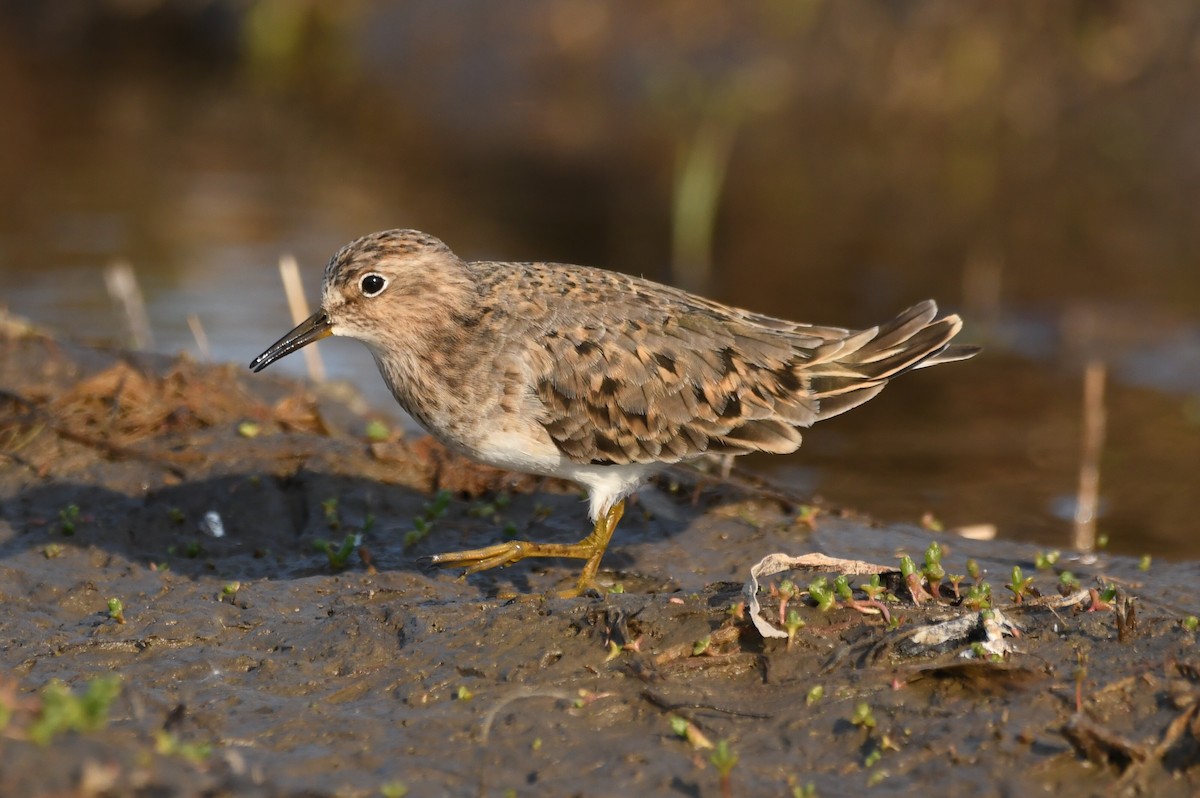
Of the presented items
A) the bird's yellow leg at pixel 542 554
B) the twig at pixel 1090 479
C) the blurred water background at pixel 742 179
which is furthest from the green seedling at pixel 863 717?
the blurred water background at pixel 742 179

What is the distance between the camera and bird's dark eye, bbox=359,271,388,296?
7.73 meters

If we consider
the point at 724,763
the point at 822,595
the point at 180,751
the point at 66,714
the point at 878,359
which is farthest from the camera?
the point at 878,359

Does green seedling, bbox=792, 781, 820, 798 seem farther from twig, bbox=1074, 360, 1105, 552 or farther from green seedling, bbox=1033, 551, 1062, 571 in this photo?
twig, bbox=1074, 360, 1105, 552

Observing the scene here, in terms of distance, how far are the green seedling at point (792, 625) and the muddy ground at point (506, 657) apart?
0.17 feet

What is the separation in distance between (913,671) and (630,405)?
2379 mm

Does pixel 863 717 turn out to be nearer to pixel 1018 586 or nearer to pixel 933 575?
pixel 933 575

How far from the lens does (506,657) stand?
6016 millimetres

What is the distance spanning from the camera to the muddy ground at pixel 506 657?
5.16 metres

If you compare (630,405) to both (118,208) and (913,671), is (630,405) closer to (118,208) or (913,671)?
(913,671)

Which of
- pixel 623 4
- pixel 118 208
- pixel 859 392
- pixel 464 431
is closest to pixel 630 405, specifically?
pixel 464 431

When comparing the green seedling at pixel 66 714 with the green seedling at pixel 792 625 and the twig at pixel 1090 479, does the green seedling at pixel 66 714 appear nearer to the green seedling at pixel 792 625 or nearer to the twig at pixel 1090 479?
Result: the green seedling at pixel 792 625

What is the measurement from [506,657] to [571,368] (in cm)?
191

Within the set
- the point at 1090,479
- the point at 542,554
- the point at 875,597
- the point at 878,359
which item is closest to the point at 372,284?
the point at 542,554

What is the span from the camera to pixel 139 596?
7.27 meters
